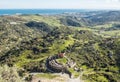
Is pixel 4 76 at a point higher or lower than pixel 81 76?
higher

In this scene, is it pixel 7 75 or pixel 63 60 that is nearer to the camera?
pixel 7 75

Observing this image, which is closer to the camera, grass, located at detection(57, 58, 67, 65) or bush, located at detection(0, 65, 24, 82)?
bush, located at detection(0, 65, 24, 82)

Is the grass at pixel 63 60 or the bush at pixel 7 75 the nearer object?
the bush at pixel 7 75

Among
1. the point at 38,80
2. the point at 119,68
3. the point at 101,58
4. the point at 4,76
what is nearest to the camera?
the point at 4,76

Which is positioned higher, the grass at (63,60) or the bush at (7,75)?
the bush at (7,75)

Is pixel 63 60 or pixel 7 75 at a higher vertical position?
pixel 7 75

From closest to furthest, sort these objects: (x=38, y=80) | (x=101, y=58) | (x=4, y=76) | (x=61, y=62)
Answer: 1. (x=4, y=76)
2. (x=38, y=80)
3. (x=61, y=62)
4. (x=101, y=58)

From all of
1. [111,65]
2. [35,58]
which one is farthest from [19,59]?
[111,65]

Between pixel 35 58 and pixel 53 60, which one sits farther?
pixel 35 58

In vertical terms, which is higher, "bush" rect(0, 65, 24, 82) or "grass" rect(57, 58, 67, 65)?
"bush" rect(0, 65, 24, 82)

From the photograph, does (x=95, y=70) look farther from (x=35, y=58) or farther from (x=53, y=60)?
(x=35, y=58)
